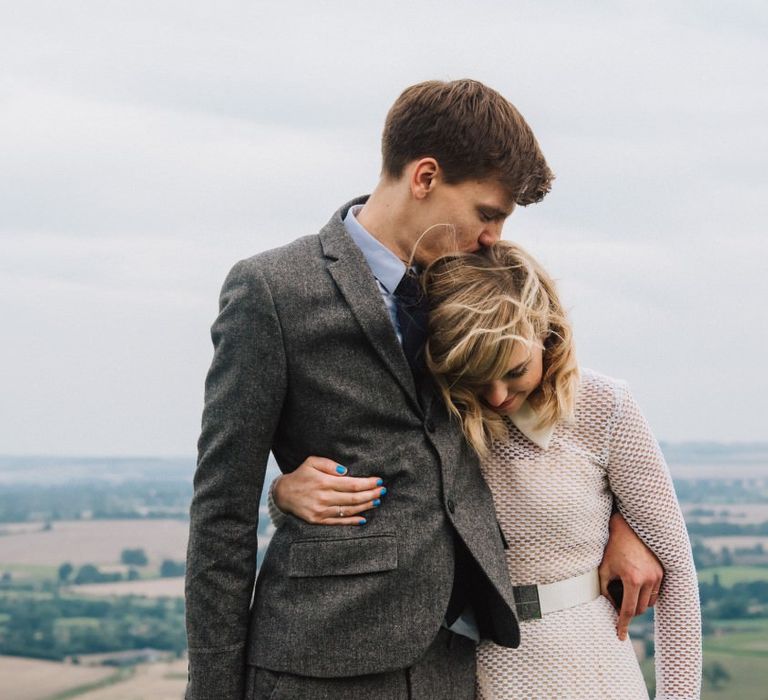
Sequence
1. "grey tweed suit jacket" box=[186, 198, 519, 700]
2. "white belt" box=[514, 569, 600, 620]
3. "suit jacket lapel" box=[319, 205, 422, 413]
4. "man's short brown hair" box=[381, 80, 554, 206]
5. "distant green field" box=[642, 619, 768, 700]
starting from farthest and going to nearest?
1. "distant green field" box=[642, 619, 768, 700]
2. "white belt" box=[514, 569, 600, 620]
3. "man's short brown hair" box=[381, 80, 554, 206]
4. "suit jacket lapel" box=[319, 205, 422, 413]
5. "grey tweed suit jacket" box=[186, 198, 519, 700]

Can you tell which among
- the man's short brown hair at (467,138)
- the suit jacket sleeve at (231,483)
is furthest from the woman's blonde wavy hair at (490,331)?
the suit jacket sleeve at (231,483)

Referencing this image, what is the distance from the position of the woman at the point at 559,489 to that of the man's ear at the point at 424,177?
208 mm

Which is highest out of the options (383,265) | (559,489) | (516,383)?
(383,265)

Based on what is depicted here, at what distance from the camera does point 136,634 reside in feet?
157

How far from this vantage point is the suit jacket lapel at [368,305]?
3189 millimetres

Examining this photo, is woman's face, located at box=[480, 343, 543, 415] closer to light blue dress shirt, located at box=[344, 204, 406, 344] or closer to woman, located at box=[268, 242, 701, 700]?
woman, located at box=[268, 242, 701, 700]

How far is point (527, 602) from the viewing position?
342 centimetres

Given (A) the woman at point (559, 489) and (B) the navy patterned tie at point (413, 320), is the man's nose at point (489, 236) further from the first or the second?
(B) the navy patterned tie at point (413, 320)

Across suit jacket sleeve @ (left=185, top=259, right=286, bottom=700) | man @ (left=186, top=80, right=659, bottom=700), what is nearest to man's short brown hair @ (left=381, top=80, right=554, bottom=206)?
man @ (left=186, top=80, right=659, bottom=700)

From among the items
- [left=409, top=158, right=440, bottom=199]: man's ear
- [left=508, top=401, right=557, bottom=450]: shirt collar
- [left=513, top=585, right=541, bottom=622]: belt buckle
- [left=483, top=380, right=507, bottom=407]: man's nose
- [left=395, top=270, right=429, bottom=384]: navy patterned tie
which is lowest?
[left=513, top=585, right=541, bottom=622]: belt buckle

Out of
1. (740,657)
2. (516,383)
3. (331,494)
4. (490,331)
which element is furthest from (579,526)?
(740,657)

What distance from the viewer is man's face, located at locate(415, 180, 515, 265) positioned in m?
3.32

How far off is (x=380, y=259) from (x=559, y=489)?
84 cm

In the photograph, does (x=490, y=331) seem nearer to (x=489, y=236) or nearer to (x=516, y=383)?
(x=516, y=383)
